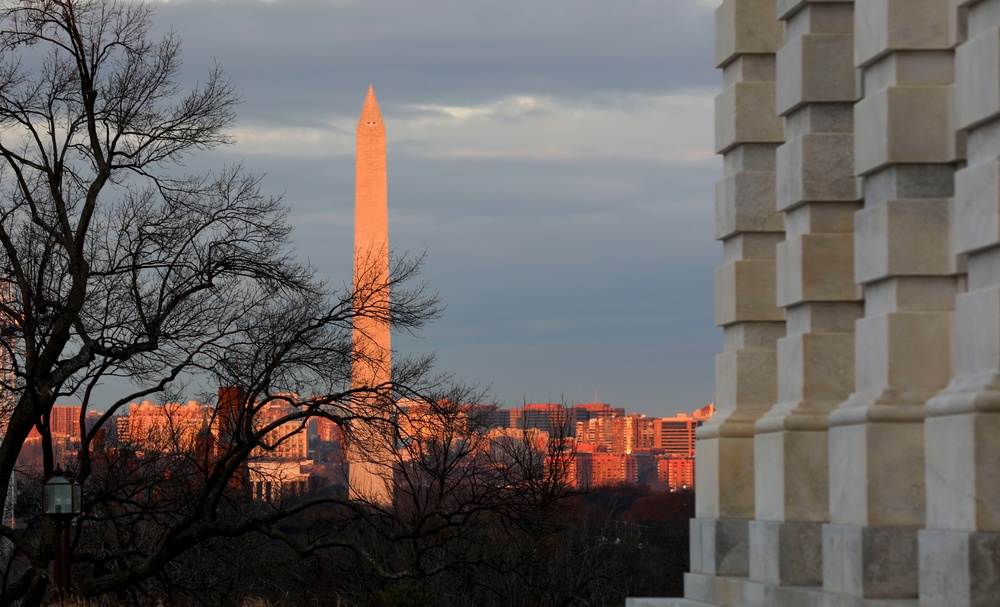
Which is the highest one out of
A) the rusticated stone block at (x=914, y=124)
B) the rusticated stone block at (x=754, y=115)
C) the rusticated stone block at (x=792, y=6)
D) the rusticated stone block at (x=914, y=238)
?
the rusticated stone block at (x=792, y=6)

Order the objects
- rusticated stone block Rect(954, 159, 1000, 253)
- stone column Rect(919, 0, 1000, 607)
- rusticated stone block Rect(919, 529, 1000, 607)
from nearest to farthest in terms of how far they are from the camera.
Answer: rusticated stone block Rect(919, 529, 1000, 607) < stone column Rect(919, 0, 1000, 607) < rusticated stone block Rect(954, 159, 1000, 253)

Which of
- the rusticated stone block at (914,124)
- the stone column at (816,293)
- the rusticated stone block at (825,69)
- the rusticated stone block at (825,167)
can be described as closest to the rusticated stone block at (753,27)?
the stone column at (816,293)

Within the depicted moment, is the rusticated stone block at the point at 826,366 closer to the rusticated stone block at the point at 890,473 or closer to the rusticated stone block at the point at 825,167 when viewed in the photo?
A: the rusticated stone block at the point at 825,167

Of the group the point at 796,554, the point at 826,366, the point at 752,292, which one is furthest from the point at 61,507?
the point at 826,366

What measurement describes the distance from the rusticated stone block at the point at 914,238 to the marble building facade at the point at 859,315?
0.01 metres

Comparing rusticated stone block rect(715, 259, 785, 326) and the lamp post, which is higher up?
rusticated stone block rect(715, 259, 785, 326)

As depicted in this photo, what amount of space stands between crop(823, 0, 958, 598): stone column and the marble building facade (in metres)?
0.01

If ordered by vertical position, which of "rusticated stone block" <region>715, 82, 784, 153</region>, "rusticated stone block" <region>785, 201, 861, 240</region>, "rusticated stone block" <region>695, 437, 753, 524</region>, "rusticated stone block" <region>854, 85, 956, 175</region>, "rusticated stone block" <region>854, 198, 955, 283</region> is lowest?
"rusticated stone block" <region>695, 437, 753, 524</region>

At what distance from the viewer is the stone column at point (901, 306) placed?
10.4 m

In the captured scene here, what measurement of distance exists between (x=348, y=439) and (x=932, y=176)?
1719 centimetres

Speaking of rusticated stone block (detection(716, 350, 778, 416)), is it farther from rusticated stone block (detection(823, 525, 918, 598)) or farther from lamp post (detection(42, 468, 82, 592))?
lamp post (detection(42, 468, 82, 592))

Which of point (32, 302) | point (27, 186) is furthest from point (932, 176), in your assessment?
point (27, 186)

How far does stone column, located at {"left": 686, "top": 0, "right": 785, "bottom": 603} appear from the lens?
1496 cm

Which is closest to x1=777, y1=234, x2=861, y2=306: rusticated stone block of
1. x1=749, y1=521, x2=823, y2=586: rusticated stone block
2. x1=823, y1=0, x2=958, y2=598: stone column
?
x1=823, y1=0, x2=958, y2=598: stone column
